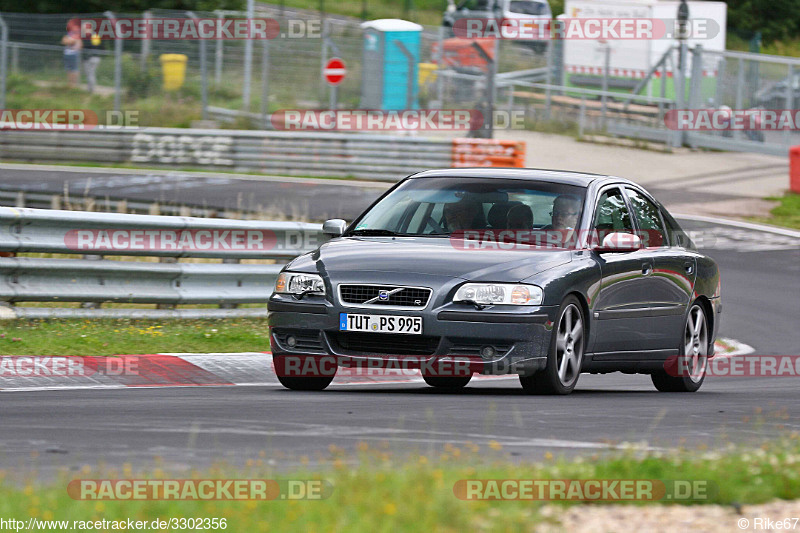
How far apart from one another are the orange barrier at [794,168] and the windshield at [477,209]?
1706cm

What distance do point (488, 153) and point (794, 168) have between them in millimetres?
5628

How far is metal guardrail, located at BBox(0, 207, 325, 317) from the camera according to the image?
10.9 meters

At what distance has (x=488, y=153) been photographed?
2703 centimetres

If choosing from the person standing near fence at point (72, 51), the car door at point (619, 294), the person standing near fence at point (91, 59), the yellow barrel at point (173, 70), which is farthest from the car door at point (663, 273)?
the person standing near fence at point (91, 59)

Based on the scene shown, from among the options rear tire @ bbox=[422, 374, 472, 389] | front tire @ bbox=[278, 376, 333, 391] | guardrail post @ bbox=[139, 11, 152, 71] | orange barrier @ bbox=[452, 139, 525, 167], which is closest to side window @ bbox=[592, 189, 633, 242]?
rear tire @ bbox=[422, 374, 472, 389]

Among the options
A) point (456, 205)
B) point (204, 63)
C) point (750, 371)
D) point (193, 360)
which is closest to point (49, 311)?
point (193, 360)

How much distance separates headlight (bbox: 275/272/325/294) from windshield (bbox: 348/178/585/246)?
0.90 metres

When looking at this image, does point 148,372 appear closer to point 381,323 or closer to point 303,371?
point 303,371

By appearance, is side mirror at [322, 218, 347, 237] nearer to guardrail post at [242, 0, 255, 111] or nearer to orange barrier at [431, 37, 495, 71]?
guardrail post at [242, 0, 255, 111]

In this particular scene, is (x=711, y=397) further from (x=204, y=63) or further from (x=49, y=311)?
(x=204, y=63)

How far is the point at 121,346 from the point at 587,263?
3.72 metres

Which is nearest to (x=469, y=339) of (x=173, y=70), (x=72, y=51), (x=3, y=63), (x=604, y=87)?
(x=173, y=70)

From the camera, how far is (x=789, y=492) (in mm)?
5098

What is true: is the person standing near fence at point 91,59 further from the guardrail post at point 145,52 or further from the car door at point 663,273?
the car door at point 663,273
